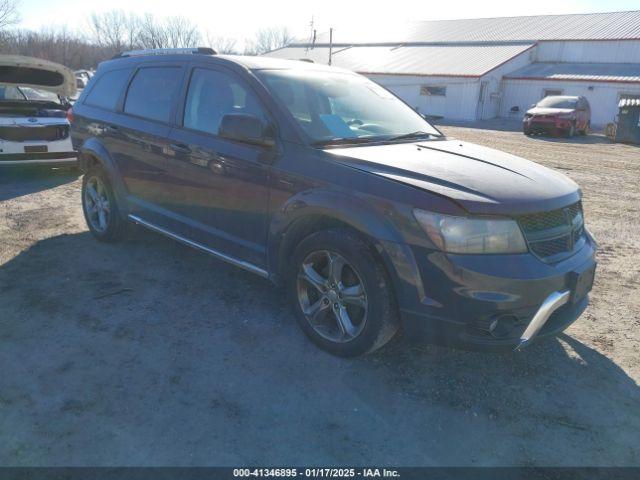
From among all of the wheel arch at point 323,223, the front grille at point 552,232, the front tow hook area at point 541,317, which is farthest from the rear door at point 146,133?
the front tow hook area at point 541,317

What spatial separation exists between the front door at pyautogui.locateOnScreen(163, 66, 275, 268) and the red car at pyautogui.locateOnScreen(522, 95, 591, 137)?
62.5ft

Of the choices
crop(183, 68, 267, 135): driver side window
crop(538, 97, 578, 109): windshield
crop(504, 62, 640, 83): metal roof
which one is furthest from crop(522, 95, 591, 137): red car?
crop(183, 68, 267, 135): driver side window

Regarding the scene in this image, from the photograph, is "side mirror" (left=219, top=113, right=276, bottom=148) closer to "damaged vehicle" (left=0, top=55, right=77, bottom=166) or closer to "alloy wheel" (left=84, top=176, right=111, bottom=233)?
"alloy wheel" (left=84, top=176, right=111, bottom=233)

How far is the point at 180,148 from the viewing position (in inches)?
159

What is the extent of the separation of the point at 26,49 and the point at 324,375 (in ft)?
284

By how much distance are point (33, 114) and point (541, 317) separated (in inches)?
322

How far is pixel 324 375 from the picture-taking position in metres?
3.10

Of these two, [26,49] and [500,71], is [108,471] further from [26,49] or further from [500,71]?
[26,49]

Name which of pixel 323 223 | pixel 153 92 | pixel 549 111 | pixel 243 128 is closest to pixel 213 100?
pixel 243 128

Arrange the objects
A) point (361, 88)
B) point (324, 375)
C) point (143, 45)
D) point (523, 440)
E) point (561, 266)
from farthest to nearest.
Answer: point (143, 45) < point (361, 88) < point (324, 375) < point (561, 266) < point (523, 440)

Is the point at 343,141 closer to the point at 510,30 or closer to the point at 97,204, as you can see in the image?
the point at 97,204

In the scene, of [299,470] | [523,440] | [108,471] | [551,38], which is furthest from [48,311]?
[551,38]

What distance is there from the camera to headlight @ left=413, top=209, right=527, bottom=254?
2664 millimetres

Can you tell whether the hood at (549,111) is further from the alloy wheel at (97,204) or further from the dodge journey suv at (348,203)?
the alloy wheel at (97,204)
